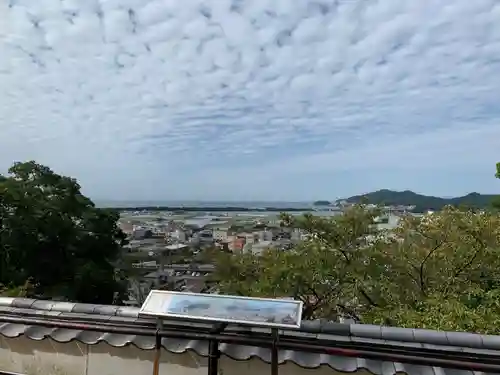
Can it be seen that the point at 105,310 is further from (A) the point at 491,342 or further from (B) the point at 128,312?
(A) the point at 491,342

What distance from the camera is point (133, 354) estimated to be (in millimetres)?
2482

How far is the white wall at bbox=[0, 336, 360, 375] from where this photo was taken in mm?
2295

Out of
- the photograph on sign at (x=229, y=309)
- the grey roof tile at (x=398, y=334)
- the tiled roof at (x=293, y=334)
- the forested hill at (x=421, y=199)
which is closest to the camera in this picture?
the photograph on sign at (x=229, y=309)

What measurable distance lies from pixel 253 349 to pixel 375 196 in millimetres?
8685

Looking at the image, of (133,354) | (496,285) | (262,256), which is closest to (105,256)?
(262,256)

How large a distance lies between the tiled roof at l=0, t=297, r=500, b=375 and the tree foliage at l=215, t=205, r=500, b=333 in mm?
4830

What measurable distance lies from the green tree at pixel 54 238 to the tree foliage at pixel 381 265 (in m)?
6.78

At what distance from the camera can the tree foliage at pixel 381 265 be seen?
7594 millimetres

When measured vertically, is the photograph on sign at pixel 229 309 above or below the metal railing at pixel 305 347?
above

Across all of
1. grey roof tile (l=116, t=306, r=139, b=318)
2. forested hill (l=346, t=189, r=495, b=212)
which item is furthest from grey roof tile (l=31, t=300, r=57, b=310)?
forested hill (l=346, t=189, r=495, b=212)

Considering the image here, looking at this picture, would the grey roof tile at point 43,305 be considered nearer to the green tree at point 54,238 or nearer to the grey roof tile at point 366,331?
the grey roof tile at point 366,331

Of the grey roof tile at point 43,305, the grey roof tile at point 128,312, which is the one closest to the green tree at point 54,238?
the grey roof tile at point 43,305

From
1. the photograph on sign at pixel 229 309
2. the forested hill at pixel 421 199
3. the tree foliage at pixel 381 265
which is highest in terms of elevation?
the forested hill at pixel 421 199

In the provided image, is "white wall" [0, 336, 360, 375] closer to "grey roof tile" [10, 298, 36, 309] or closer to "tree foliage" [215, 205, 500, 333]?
"grey roof tile" [10, 298, 36, 309]
